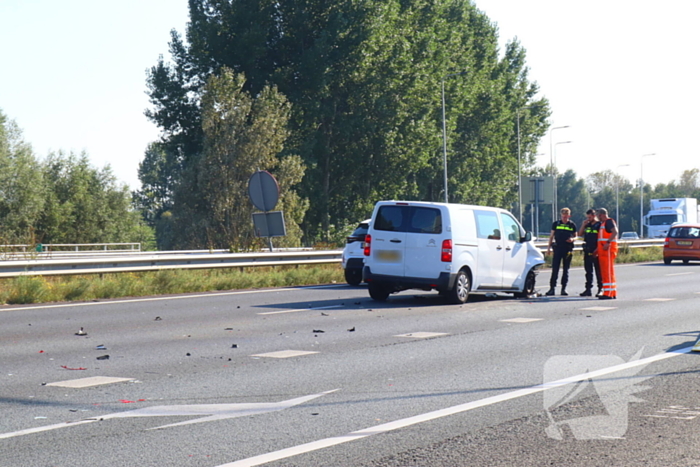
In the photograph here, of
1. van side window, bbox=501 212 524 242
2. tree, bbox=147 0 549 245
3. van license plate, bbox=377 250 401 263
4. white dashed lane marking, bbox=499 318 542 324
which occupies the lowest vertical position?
white dashed lane marking, bbox=499 318 542 324

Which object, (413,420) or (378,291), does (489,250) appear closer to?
(378,291)

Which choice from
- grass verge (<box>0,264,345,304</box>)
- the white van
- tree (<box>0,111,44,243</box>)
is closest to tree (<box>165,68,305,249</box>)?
tree (<box>0,111,44,243</box>)

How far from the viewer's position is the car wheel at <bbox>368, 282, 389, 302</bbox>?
1770 cm

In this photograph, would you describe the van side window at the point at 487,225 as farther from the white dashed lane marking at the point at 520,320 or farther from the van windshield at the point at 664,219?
Result: the van windshield at the point at 664,219

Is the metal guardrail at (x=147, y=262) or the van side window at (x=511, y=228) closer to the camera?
the metal guardrail at (x=147, y=262)

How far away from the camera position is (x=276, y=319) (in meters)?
14.0

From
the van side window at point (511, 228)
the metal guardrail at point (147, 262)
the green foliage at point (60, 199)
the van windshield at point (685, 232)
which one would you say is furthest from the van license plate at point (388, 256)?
the green foliage at point (60, 199)

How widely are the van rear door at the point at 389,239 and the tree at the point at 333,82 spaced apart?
3292 centimetres

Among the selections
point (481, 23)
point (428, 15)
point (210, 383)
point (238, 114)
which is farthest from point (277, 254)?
point (481, 23)

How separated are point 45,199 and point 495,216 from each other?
47531 mm

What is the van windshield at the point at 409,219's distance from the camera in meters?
16.8

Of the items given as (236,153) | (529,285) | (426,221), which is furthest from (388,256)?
(236,153)

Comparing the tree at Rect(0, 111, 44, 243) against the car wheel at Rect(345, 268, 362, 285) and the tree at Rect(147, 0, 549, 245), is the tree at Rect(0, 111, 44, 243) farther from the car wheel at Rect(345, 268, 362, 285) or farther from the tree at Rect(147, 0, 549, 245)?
the car wheel at Rect(345, 268, 362, 285)

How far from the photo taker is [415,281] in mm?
16672
